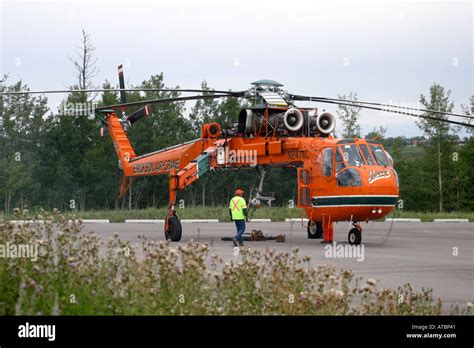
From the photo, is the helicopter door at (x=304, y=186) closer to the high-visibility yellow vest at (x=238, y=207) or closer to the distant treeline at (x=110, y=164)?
the high-visibility yellow vest at (x=238, y=207)

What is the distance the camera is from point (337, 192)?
22.2m

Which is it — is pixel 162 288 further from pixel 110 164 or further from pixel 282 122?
pixel 110 164

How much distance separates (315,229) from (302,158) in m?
3.25

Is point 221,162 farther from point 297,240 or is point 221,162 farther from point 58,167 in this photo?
point 58,167

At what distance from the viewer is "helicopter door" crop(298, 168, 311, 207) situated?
76.1ft

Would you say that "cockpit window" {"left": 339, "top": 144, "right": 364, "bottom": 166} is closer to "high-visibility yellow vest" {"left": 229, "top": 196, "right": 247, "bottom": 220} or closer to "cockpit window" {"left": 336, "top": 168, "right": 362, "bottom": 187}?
"cockpit window" {"left": 336, "top": 168, "right": 362, "bottom": 187}

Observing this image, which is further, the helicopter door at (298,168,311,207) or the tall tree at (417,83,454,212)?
the tall tree at (417,83,454,212)

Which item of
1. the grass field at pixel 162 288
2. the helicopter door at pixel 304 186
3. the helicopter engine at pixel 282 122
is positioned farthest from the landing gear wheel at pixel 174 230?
the grass field at pixel 162 288

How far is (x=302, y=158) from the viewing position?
76.1 feet

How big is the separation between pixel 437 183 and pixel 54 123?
29741 mm

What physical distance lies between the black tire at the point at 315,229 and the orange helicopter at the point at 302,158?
33 millimetres

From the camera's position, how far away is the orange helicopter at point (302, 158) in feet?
71.3

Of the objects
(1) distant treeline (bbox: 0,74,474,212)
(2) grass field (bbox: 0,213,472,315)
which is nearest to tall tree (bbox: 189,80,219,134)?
(1) distant treeline (bbox: 0,74,474,212)

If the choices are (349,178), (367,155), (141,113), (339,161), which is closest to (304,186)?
(339,161)
